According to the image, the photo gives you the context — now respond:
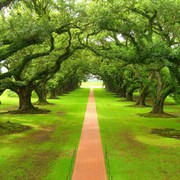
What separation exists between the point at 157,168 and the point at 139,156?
1845 mm

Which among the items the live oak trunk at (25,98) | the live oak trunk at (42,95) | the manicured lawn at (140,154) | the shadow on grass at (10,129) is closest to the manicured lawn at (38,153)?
the shadow on grass at (10,129)

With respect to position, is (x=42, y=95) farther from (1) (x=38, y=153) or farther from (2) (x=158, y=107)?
(1) (x=38, y=153)

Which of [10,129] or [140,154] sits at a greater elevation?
[10,129]

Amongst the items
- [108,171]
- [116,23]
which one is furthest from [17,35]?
[108,171]

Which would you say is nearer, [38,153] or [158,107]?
[38,153]

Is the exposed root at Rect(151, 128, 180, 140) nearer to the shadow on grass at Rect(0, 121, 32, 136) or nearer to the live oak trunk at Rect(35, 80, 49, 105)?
the shadow on grass at Rect(0, 121, 32, 136)

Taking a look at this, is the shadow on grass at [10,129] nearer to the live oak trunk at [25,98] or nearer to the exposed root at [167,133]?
the exposed root at [167,133]

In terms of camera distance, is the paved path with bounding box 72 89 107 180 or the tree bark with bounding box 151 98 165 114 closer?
the paved path with bounding box 72 89 107 180

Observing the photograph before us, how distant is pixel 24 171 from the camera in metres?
11.0

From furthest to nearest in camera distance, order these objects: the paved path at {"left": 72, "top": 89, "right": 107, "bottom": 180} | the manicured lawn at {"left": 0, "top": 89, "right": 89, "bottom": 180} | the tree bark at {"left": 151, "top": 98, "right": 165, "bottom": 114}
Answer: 1. the tree bark at {"left": 151, "top": 98, "right": 165, "bottom": 114}
2. the manicured lawn at {"left": 0, "top": 89, "right": 89, "bottom": 180}
3. the paved path at {"left": 72, "top": 89, "right": 107, "bottom": 180}

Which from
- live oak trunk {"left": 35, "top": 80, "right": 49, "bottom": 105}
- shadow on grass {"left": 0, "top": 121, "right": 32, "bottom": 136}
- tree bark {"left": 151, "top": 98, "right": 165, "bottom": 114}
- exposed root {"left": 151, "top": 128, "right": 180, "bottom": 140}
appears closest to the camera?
exposed root {"left": 151, "top": 128, "right": 180, "bottom": 140}

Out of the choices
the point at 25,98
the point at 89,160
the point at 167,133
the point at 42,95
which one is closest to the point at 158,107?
the point at 167,133

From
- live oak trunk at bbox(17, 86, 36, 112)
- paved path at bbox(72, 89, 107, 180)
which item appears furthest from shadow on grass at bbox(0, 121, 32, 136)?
live oak trunk at bbox(17, 86, 36, 112)

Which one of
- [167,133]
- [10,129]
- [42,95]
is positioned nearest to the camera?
[167,133]
